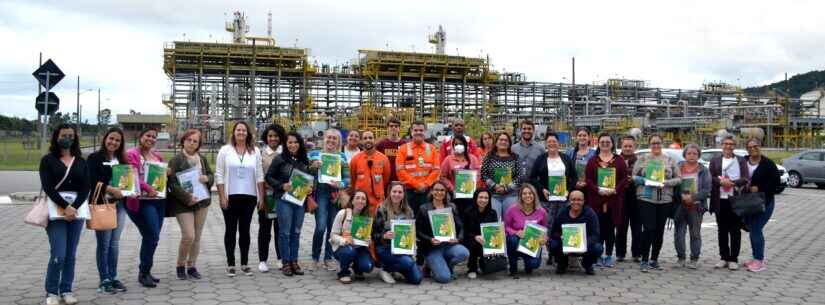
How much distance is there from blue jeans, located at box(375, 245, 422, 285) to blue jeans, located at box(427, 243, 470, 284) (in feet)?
0.60

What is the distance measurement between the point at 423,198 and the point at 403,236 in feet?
3.45

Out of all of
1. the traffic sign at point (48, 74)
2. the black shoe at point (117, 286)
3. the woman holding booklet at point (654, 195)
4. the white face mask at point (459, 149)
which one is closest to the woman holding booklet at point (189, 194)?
the black shoe at point (117, 286)

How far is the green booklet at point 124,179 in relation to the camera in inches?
238

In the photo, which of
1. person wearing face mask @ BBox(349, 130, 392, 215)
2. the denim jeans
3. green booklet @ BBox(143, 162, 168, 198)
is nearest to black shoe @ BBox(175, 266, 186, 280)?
green booklet @ BBox(143, 162, 168, 198)

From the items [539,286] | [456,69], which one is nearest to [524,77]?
[456,69]

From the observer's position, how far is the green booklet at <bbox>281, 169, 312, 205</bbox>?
707 centimetres

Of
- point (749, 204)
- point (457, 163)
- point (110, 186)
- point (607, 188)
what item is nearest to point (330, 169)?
point (457, 163)

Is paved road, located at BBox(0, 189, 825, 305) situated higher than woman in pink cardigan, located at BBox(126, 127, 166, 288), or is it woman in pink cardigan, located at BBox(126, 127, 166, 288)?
woman in pink cardigan, located at BBox(126, 127, 166, 288)

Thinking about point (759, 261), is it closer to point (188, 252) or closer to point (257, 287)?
point (257, 287)

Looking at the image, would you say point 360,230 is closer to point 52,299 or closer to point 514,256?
point 514,256

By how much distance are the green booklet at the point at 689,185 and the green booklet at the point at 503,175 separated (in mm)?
2001

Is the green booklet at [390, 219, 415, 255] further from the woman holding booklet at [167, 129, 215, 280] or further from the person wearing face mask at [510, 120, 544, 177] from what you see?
the woman holding booklet at [167, 129, 215, 280]

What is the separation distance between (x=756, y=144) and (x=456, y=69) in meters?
42.4

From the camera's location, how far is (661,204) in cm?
779
